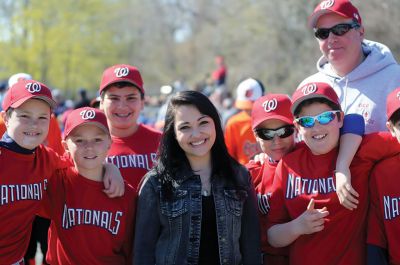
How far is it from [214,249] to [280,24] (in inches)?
774

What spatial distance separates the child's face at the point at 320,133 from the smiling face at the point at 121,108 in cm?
170

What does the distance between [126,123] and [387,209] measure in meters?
2.39

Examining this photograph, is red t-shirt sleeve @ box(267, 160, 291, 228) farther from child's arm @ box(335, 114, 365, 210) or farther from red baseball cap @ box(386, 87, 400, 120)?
red baseball cap @ box(386, 87, 400, 120)

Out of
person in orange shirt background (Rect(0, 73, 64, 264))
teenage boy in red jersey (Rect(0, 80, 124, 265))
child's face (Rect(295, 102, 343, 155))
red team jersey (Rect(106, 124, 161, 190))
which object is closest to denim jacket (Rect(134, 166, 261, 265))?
teenage boy in red jersey (Rect(0, 80, 124, 265))

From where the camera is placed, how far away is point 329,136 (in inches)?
162

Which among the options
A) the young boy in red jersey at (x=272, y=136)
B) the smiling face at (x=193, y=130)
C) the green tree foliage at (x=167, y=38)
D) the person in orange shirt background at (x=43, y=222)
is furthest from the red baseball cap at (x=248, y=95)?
the green tree foliage at (x=167, y=38)

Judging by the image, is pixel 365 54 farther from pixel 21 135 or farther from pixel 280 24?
pixel 280 24

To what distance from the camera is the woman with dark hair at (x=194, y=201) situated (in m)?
3.90

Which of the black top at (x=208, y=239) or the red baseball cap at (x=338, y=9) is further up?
the red baseball cap at (x=338, y=9)

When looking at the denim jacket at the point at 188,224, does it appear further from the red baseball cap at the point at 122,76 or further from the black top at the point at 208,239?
the red baseball cap at the point at 122,76

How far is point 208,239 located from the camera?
3939 millimetres

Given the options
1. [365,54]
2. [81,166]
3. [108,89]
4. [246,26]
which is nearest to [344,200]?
[365,54]

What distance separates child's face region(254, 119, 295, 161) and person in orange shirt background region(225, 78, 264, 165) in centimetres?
349

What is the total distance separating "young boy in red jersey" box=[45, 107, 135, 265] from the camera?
4.25 meters
